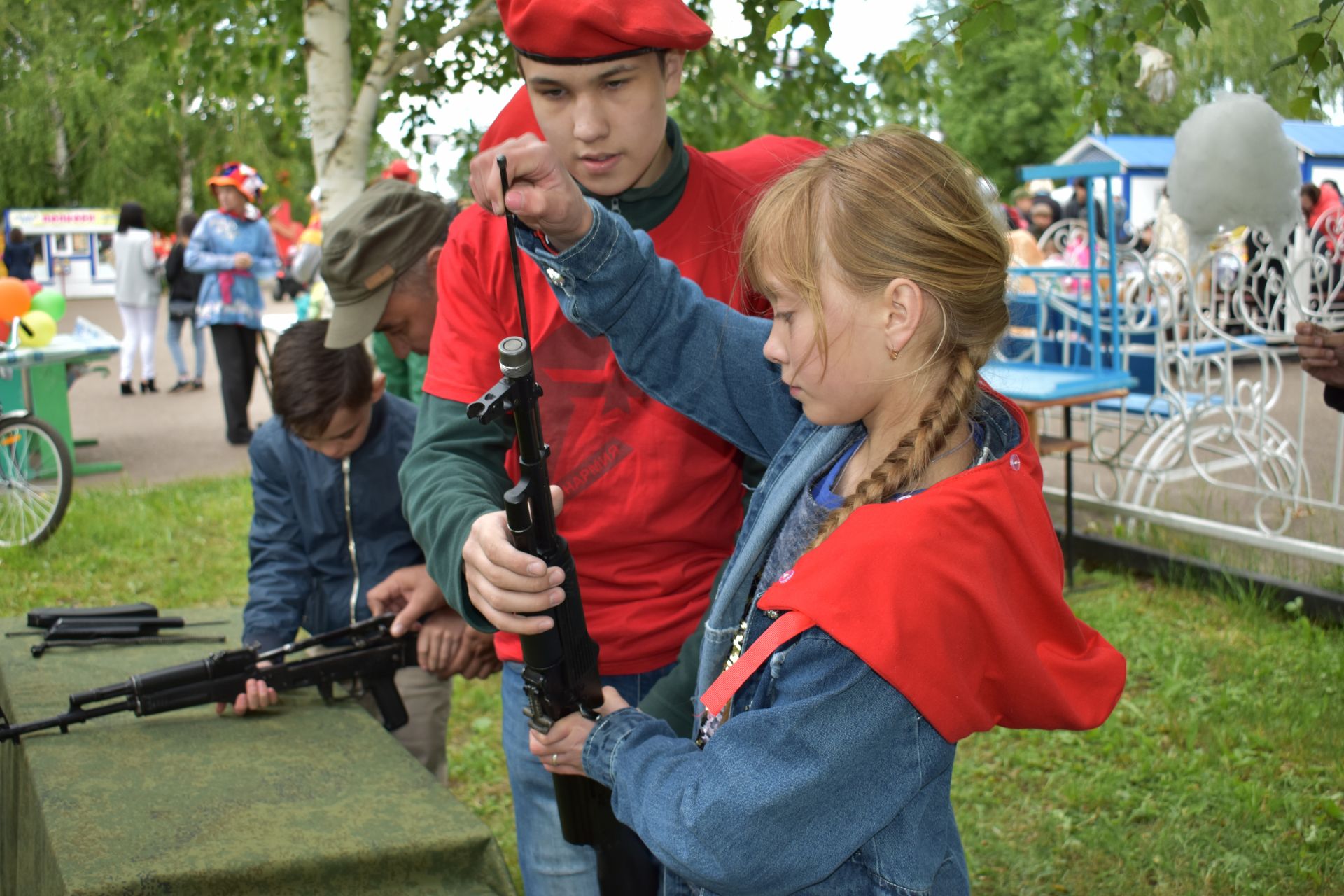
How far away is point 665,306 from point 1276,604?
168 inches

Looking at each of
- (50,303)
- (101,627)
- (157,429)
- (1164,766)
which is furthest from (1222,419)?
(157,429)

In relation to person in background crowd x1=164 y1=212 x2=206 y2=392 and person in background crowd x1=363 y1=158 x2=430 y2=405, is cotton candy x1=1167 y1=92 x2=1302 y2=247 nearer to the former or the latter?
person in background crowd x1=363 y1=158 x2=430 y2=405

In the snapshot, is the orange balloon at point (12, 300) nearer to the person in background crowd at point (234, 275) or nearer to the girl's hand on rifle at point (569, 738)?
the person in background crowd at point (234, 275)

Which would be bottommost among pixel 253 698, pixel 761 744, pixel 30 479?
pixel 30 479

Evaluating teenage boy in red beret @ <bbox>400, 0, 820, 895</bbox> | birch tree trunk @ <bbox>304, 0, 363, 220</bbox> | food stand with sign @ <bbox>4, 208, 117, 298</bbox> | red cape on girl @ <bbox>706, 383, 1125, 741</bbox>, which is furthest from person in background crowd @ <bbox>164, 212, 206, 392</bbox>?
food stand with sign @ <bbox>4, 208, 117, 298</bbox>

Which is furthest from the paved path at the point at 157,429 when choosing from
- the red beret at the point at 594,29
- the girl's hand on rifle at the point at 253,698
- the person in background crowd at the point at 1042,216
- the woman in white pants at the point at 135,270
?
the person in background crowd at the point at 1042,216

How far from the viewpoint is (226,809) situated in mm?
2070

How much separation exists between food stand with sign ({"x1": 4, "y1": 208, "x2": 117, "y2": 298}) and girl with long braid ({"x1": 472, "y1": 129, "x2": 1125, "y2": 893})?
27.5 metres

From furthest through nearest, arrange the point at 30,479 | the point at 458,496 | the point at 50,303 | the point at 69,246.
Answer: the point at 69,246, the point at 50,303, the point at 30,479, the point at 458,496

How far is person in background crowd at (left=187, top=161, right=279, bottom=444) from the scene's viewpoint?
358 inches

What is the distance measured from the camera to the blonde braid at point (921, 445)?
128 centimetres

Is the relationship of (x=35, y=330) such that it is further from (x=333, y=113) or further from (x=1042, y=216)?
(x=1042, y=216)

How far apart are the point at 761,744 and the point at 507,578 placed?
1.32ft

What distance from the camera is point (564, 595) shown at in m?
1.45
